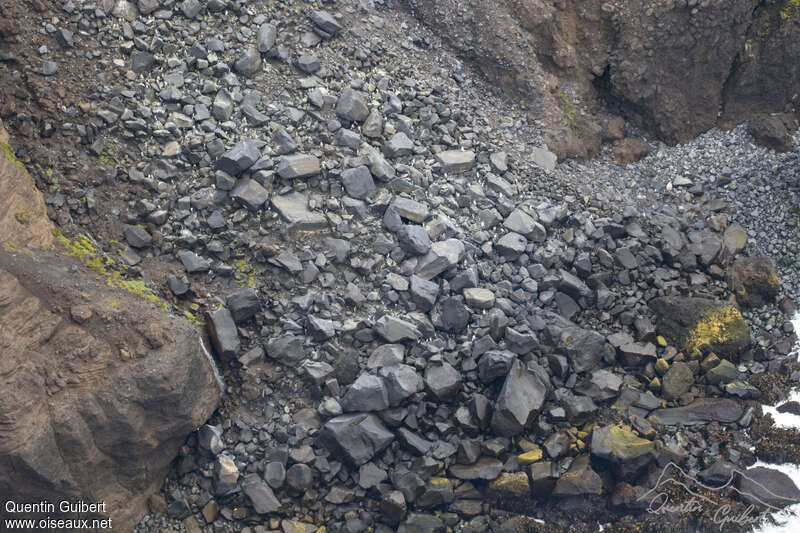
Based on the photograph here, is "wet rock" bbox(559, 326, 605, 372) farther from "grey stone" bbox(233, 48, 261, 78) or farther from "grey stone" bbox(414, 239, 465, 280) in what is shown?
"grey stone" bbox(233, 48, 261, 78)

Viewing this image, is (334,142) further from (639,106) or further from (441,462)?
(639,106)

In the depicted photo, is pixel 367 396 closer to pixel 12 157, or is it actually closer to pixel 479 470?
pixel 479 470

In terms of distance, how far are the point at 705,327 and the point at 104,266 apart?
6.62 meters

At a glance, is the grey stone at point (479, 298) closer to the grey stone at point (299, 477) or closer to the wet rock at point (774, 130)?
the grey stone at point (299, 477)

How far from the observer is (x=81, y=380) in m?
5.48

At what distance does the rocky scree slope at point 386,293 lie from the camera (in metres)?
6.27

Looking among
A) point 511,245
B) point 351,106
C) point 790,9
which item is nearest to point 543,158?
point 511,245

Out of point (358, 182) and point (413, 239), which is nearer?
point (413, 239)

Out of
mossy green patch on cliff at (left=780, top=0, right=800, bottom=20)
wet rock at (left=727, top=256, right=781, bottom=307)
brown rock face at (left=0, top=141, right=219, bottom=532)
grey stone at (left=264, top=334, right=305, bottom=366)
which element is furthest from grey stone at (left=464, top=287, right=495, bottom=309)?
mossy green patch on cliff at (left=780, top=0, right=800, bottom=20)

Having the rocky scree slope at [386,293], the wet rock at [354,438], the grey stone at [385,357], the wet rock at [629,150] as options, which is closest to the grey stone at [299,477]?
the rocky scree slope at [386,293]

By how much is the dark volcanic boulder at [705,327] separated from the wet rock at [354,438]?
3.73 m

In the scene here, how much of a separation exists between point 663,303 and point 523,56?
3.92 m

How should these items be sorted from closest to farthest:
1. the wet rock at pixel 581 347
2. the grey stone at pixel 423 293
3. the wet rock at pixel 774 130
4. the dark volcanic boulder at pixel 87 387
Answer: the dark volcanic boulder at pixel 87 387 < the grey stone at pixel 423 293 < the wet rock at pixel 581 347 < the wet rock at pixel 774 130

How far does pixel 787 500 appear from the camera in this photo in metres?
6.49
